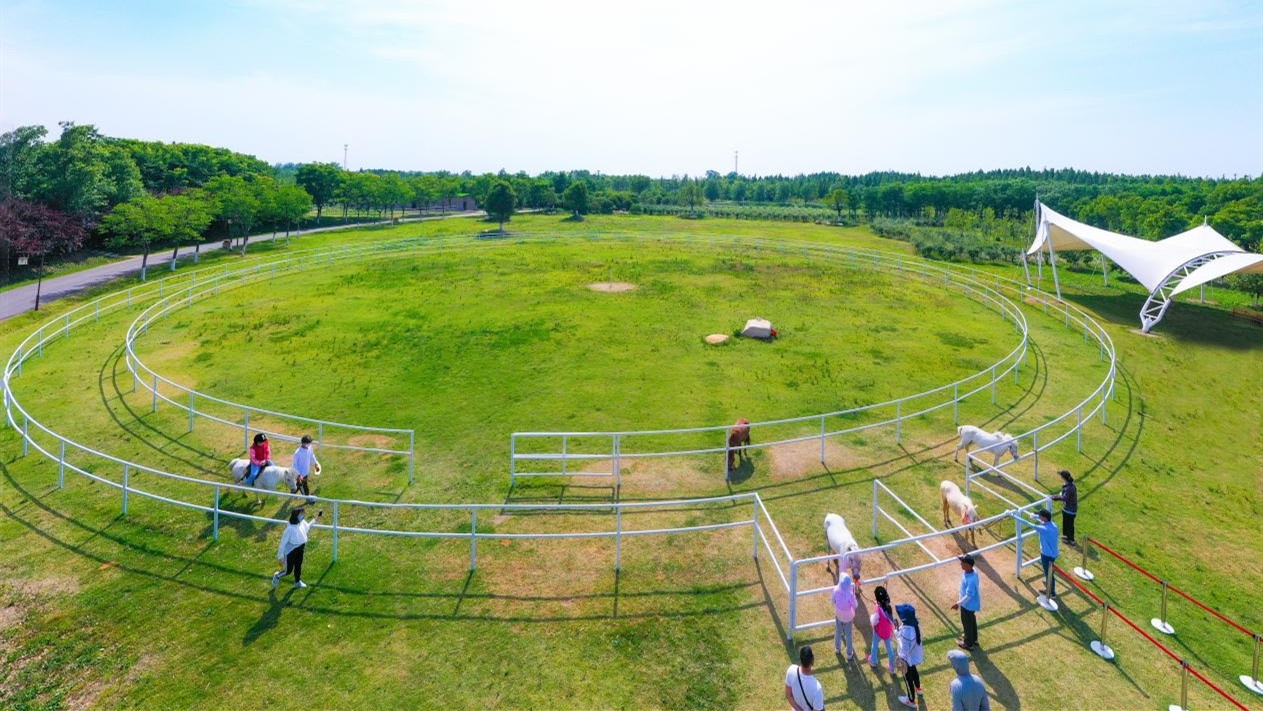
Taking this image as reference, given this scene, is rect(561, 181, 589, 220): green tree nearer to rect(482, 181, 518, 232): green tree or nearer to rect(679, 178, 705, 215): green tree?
rect(679, 178, 705, 215): green tree

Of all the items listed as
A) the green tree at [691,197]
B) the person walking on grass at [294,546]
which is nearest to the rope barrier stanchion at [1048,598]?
the person walking on grass at [294,546]

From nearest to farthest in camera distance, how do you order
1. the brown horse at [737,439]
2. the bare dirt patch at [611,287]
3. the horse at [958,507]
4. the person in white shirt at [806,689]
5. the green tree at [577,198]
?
1. the person in white shirt at [806,689]
2. the horse at [958,507]
3. the brown horse at [737,439]
4. the bare dirt patch at [611,287]
5. the green tree at [577,198]

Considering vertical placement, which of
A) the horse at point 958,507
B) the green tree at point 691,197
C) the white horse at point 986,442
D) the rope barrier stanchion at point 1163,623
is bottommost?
the rope barrier stanchion at point 1163,623

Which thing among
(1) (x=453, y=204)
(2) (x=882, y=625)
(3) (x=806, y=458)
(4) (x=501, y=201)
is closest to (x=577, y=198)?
(4) (x=501, y=201)

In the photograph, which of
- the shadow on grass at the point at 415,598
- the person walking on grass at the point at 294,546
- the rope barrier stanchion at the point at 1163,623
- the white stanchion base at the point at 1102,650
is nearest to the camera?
the white stanchion base at the point at 1102,650

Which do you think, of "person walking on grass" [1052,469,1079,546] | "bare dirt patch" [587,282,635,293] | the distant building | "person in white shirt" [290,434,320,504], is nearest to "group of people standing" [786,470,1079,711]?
"person walking on grass" [1052,469,1079,546]

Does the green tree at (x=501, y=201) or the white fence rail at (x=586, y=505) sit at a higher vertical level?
the green tree at (x=501, y=201)

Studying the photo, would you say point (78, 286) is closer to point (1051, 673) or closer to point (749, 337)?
point (749, 337)

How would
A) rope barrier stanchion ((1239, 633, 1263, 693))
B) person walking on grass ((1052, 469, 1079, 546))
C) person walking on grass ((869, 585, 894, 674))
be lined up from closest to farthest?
person walking on grass ((869, 585, 894, 674)) < rope barrier stanchion ((1239, 633, 1263, 693)) < person walking on grass ((1052, 469, 1079, 546))

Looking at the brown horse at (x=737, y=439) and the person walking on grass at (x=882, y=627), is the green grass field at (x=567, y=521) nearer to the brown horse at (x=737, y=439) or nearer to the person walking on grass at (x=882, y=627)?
the person walking on grass at (x=882, y=627)
